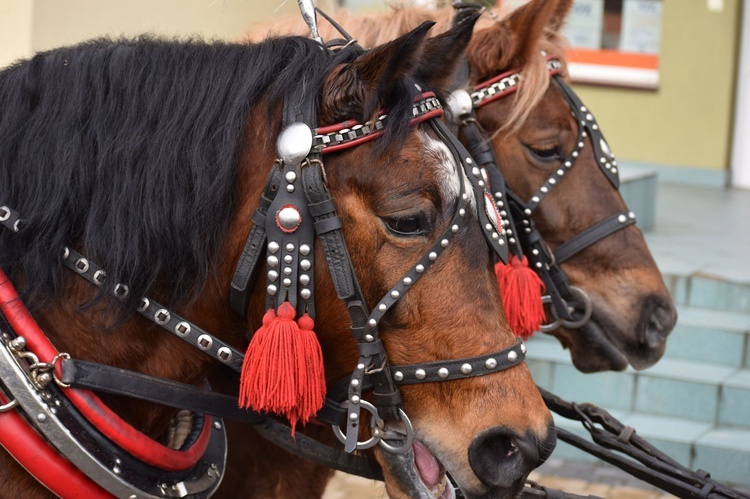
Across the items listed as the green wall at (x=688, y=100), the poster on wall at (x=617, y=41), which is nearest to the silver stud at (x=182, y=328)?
the green wall at (x=688, y=100)

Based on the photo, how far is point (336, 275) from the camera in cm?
174

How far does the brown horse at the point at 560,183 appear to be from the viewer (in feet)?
9.80

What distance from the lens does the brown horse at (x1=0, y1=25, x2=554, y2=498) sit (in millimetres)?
1743

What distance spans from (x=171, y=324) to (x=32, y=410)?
0.29 meters

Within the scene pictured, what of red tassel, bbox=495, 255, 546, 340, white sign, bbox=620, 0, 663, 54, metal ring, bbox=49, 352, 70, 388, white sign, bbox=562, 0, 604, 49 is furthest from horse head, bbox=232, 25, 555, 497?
white sign, bbox=562, 0, 604, 49

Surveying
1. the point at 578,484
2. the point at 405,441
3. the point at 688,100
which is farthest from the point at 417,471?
the point at 688,100

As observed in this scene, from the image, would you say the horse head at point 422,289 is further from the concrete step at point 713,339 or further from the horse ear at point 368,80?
the concrete step at point 713,339

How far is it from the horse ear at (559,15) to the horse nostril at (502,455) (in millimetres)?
1894

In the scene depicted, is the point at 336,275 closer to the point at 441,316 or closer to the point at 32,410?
the point at 441,316

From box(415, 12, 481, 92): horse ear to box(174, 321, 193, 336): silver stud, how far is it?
65cm

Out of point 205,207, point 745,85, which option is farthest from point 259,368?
point 745,85

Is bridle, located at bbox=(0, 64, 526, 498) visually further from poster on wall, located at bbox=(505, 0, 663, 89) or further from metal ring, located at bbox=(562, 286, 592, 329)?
poster on wall, located at bbox=(505, 0, 663, 89)

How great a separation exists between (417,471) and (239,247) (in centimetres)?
55

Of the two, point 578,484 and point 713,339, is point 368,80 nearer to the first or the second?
point 578,484
